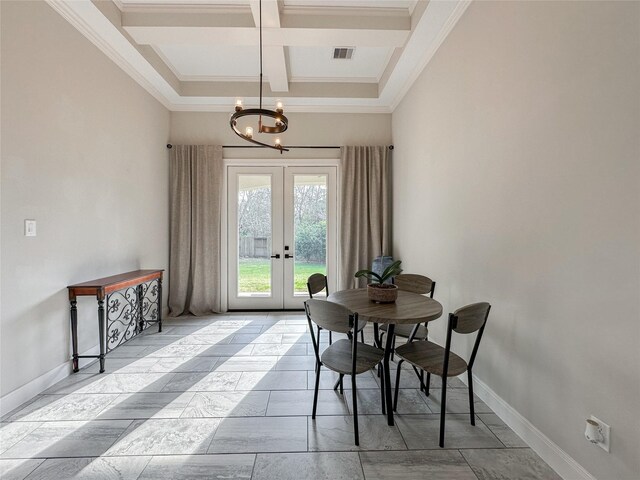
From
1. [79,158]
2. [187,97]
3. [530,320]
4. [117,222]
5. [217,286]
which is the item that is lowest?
[217,286]

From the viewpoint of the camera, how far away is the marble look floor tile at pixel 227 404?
6.81 feet

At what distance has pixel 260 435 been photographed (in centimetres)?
186

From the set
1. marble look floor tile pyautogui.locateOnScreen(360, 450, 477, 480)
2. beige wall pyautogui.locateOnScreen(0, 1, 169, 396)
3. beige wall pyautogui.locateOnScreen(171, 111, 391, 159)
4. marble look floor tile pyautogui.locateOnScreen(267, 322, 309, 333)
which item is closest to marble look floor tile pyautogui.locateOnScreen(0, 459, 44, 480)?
beige wall pyautogui.locateOnScreen(0, 1, 169, 396)

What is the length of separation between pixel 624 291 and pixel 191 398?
268 cm

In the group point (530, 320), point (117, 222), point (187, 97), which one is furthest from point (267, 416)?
point (187, 97)

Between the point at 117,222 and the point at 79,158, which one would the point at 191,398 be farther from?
the point at 79,158

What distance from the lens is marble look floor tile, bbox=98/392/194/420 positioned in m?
2.05

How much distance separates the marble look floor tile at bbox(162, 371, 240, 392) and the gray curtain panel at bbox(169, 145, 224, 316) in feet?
6.09

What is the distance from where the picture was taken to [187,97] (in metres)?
4.14

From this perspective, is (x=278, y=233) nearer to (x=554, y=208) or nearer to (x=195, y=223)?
(x=195, y=223)

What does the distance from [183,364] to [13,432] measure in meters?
1.14

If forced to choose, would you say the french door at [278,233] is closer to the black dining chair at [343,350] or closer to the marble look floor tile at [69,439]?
the black dining chair at [343,350]

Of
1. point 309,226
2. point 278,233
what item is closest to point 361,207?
point 309,226

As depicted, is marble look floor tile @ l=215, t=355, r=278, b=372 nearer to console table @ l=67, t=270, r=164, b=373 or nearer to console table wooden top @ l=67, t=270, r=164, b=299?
console table @ l=67, t=270, r=164, b=373
